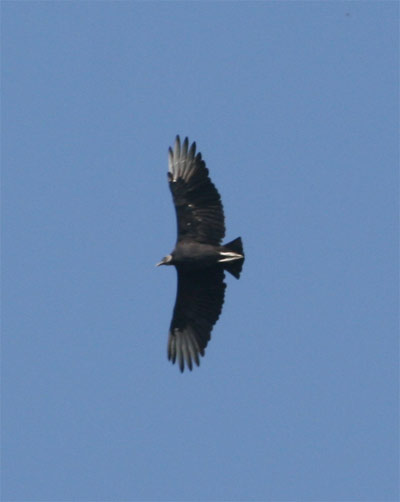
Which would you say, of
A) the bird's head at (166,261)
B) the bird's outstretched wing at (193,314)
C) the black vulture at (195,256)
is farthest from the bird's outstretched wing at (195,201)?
the bird's outstretched wing at (193,314)

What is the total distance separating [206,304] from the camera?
22.5 meters

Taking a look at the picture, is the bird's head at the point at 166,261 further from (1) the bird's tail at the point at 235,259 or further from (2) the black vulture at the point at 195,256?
(1) the bird's tail at the point at 235,259

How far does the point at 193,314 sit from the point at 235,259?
1.93 metres

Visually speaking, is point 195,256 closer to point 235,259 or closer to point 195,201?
point 235,259

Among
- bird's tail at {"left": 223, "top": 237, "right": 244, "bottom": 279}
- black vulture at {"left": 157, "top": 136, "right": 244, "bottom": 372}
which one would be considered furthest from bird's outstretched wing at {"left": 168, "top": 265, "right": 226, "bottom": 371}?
bird's tail at {"left": 223, "top": 237, "right": 244, "bottom": 279}

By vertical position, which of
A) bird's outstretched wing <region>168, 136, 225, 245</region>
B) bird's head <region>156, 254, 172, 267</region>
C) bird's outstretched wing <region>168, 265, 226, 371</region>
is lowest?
bird's outstretched wing <region>168, 265, 226, 371</region>

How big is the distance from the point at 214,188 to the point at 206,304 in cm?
222

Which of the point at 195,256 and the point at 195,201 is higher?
the point at 195,201

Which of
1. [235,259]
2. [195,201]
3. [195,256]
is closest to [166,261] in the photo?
[195,256]

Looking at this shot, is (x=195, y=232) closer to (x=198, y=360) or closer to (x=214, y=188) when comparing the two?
(x=214, y=188)

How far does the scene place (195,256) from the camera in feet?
71.0

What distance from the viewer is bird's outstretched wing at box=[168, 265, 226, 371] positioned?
73.0 feet

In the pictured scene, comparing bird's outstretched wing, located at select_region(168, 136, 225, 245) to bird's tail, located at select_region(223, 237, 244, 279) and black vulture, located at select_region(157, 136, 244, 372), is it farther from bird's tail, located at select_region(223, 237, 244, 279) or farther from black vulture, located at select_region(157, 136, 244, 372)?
bird's tail, located at select_region(223, 237, 244, 279)

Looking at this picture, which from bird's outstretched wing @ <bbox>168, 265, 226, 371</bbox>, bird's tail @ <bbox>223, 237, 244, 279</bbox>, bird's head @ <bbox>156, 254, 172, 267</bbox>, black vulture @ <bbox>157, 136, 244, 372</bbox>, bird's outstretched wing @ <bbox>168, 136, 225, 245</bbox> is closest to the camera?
bird's tail @ <bbox>223, 237, 244, 279</bbox>
